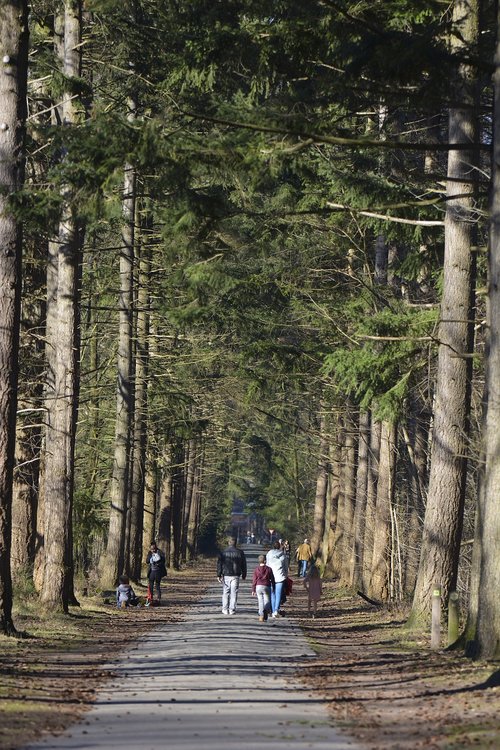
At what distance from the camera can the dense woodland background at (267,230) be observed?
15.3 m

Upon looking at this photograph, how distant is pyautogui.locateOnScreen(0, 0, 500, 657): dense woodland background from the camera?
50.3ft

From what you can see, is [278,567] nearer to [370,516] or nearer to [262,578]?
[262,578]

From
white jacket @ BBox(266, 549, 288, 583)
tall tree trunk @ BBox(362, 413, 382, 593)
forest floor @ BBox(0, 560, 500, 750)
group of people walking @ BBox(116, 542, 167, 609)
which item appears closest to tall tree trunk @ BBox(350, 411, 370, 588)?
tall tree trunk @ BBox(362, 413, 382, 593)

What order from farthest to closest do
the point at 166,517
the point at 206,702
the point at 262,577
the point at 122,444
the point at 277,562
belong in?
1. the point at 166,517
2. the point at 122,444
3. the point at 277,562
4. the point at 262,577
5. the point at 206,702

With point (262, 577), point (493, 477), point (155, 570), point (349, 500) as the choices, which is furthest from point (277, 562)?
point (349, 500)

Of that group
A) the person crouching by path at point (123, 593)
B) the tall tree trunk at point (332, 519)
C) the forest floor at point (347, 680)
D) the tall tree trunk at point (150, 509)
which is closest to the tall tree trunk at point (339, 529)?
the tall tree trunk at point (332, 519)

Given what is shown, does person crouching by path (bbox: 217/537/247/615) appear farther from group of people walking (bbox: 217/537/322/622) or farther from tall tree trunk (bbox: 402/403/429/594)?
tall tree trunk (bbox: 402/403/429/594)

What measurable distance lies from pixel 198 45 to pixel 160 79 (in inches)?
214

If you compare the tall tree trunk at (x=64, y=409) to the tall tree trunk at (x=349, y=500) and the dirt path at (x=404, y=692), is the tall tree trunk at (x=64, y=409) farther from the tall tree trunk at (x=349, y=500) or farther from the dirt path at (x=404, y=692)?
the tall tree trunk at (x=349, y=500)

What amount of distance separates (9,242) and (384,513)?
1539cm

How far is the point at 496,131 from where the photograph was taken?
15.4 metres

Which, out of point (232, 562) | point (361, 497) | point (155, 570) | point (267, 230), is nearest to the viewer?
point (267, 230)

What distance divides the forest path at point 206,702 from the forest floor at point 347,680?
0.90 feet

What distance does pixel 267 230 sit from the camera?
71.7 ft
